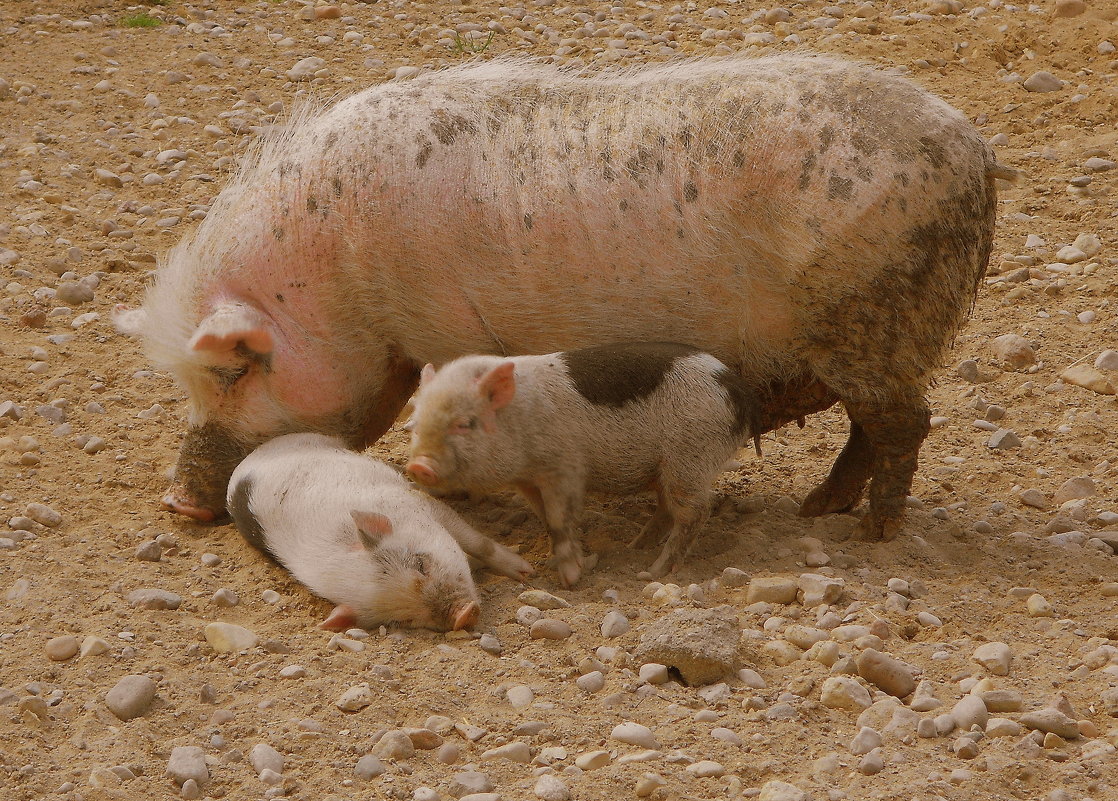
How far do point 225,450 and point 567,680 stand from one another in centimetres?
209

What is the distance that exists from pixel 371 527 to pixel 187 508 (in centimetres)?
117

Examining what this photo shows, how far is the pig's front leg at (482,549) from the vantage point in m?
5.10

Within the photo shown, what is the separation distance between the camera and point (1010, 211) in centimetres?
773

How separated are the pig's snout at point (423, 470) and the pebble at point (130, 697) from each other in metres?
1.25

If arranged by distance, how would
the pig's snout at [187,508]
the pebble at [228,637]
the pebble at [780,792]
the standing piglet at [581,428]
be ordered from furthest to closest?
1. the pig's snout at [187,508]
2. the standing piglet at [581,428]
3. the pebble at [228,637]
4. the pebble at [780,792]

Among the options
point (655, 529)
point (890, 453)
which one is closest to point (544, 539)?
point (655, 529)

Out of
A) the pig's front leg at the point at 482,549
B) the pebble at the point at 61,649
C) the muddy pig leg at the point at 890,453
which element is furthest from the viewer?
the muddy pig leg at the point at 890,453

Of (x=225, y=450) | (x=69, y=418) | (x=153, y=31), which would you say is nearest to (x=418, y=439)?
(x=225, y=450)

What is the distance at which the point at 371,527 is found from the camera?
15.6 ft

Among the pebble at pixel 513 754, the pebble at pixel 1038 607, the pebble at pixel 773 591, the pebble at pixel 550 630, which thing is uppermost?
the pebble at pixel 513 754

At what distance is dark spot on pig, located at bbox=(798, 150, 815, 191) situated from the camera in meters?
5.00

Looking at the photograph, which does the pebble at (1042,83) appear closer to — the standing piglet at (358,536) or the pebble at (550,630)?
the standing piglet at (358,536)

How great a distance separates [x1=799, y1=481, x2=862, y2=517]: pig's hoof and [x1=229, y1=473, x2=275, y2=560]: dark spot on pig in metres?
2.12

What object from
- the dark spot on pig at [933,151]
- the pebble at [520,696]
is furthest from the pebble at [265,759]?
the dark spot on pig at [933,151]
